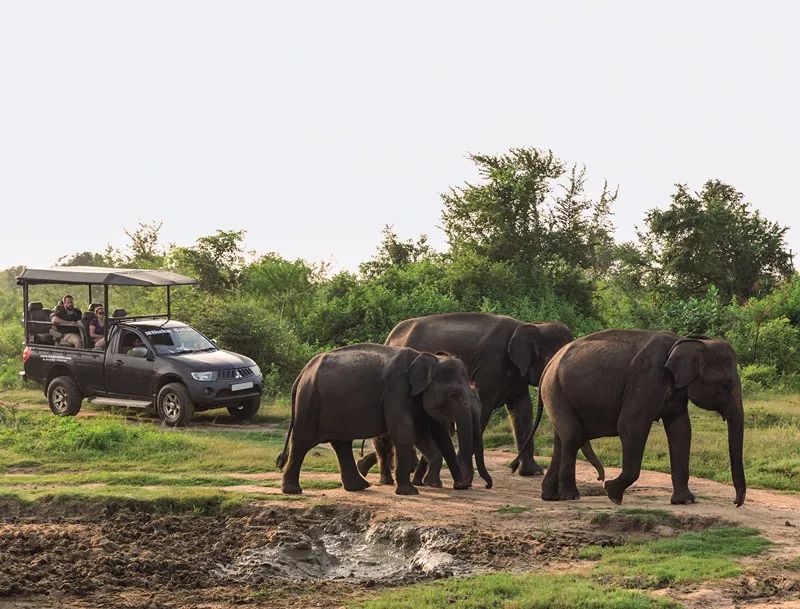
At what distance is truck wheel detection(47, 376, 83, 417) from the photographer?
869 inches

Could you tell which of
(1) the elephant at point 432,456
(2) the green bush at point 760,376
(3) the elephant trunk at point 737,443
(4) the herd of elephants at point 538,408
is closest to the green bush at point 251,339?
(2) the green bush at point 760,376

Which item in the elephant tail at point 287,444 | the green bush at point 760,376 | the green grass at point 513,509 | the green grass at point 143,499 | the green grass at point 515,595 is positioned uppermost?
the green bush at point 760,376

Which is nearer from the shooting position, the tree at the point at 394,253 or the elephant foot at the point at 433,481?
the elephant foot at the point at 433,481

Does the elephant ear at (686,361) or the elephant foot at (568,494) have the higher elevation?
the elephant ear at (686,361)

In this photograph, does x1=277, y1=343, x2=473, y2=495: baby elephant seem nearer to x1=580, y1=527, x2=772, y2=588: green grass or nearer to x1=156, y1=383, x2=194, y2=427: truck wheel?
x1=580, y1=527, x2=772, y2=588: green grass

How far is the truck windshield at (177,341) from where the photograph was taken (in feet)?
70.4

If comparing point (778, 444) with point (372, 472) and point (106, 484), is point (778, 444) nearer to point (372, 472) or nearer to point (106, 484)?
A: point (372, 472)

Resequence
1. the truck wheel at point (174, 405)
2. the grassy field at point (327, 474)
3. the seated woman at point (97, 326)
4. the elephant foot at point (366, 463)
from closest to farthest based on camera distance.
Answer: the grassy field at point (327, 474) < the elephant foot at point (366, 463) < the truck wheel at point (174, 405) < the seated woman at point (97, 326)

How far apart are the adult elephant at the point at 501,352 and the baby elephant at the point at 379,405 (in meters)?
1.45

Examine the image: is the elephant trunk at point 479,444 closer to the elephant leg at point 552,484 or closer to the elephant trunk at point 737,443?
the elephant leg at point 552,484

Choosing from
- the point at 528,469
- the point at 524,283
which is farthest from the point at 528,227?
the point at 528,469

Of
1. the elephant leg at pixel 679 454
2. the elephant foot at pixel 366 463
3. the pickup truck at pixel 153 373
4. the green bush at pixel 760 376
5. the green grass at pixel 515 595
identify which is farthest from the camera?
the green bush at pixel 760 376

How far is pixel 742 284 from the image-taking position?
3275 cm

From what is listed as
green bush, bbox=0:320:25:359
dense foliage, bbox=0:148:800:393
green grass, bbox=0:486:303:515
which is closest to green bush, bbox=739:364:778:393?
dense foliage, bbox=0:148:800:393
